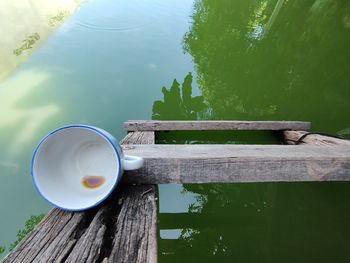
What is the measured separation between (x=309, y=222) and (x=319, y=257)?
25 cm

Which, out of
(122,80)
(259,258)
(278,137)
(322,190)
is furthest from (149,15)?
(259,258)

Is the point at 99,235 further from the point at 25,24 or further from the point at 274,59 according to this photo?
the point at 25,24

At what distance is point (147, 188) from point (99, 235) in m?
0.22

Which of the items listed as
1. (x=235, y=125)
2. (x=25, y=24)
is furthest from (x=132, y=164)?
(x=25, y=24)

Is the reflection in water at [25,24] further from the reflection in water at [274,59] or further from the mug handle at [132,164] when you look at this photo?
the mug handle at [132,164]

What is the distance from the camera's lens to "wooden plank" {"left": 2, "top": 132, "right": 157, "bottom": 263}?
0.66 m

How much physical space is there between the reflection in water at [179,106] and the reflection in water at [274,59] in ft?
0.53

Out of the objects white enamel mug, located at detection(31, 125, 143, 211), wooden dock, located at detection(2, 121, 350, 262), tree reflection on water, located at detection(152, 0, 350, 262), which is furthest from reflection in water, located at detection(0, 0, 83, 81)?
wooden dock, located at detection(2, 121, 350, 262)

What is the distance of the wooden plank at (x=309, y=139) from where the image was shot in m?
1.63

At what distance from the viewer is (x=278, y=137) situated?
96.0 inches

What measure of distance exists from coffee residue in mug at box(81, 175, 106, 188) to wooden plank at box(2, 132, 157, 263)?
0.17 feet

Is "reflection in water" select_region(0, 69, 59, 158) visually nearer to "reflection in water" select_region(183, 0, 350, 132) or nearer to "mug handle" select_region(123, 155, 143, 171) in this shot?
"reflection in water" select_region(183, 0, 350, 132)

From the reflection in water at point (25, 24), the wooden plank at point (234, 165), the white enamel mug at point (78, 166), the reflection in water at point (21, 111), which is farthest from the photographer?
the reflection in water at point (25, 24)

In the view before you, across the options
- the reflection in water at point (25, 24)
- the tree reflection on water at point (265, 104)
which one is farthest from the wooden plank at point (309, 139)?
the reflection in water at point (25, 24)
